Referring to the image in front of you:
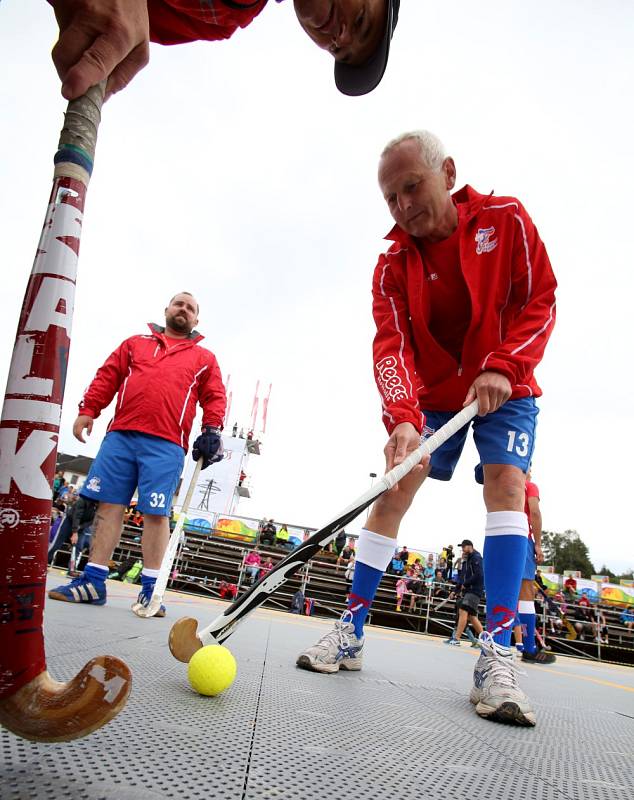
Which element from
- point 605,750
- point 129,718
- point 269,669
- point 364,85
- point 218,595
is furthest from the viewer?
point 218,595

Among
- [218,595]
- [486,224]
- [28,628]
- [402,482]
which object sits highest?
[486,224]

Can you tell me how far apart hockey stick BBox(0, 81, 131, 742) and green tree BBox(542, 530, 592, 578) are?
64.6 metres

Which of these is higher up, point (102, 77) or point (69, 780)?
point (102, 77)

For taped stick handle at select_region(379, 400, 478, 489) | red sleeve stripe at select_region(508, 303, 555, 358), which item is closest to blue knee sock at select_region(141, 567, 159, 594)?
taped stick handle at select_region(379, 400, 478, 489)

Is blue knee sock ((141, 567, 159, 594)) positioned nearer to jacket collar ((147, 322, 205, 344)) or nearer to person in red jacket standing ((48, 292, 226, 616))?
person in red jacket standing ((48, 292, 226, 616))

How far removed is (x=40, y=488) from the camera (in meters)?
0.63

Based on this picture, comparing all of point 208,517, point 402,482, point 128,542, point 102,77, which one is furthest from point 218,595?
point 102,77

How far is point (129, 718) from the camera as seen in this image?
35.9 inches

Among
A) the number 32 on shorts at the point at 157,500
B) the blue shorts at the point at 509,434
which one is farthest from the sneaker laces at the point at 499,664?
the number 32 on shorts at the point at 157,500

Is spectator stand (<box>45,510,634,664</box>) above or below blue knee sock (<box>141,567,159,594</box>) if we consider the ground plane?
below

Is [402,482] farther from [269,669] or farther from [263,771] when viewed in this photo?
[263,771]

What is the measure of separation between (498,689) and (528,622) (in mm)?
4659

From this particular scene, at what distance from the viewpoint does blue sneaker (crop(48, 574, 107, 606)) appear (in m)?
3.00

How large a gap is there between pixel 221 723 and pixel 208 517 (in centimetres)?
1628
